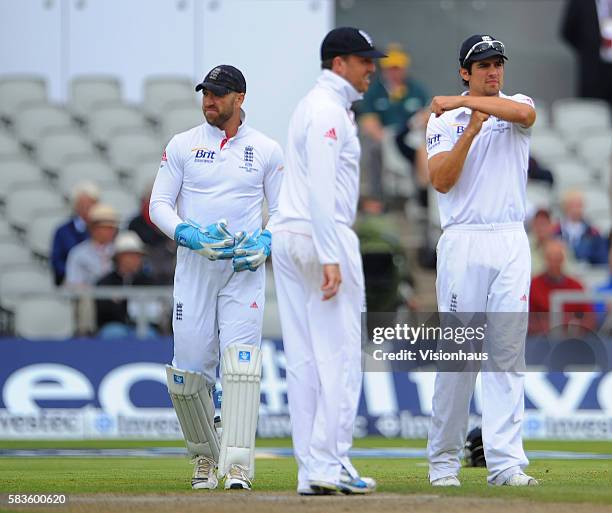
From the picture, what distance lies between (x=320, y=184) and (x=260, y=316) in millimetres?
1751

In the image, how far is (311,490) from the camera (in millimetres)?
7965

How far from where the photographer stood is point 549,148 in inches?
814

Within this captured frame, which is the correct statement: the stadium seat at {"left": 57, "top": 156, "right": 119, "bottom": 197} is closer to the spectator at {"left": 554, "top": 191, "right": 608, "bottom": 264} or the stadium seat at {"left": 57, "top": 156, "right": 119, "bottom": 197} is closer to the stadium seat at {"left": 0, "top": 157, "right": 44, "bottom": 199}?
the stadium seat at {"left": 0, "top": 157, "right": 44, "bottom": 199}

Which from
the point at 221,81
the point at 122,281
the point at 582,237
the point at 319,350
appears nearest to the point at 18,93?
the point at 122,281

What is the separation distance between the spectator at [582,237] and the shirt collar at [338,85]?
Result: 10148 mm

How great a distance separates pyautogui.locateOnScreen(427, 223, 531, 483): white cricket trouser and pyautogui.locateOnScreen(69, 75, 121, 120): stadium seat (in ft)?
39.0

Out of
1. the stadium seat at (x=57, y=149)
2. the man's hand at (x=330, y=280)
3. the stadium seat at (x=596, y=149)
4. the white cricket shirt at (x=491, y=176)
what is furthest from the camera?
the stadium seat at (x=596, y=149)

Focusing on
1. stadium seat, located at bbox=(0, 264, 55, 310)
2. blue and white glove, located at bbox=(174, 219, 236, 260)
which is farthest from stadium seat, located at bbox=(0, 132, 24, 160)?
blue and white glove, located at bbox=(174, 219, 236, 260)

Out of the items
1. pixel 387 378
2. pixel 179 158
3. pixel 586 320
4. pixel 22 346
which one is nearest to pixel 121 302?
pixel 22 346

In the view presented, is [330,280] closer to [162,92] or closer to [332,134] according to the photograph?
[332,134]

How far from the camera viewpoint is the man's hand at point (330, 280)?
7742mm

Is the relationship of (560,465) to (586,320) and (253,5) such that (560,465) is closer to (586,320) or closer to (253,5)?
(586,320)

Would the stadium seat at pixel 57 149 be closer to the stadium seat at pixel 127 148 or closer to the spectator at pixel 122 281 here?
the stadium seat at pixel 127 148

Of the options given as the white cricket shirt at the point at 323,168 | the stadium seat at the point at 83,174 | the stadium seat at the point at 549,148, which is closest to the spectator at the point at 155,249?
the stadium seat at the point at 83,174
